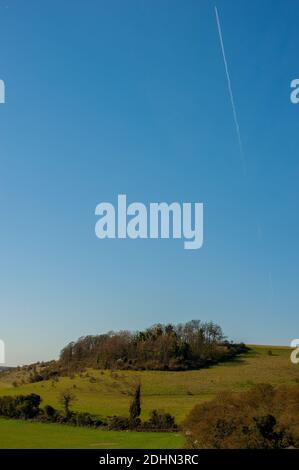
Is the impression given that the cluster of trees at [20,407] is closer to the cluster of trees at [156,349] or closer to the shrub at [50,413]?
the shrub at [50,413]

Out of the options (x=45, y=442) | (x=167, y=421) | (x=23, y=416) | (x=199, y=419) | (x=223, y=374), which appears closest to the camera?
(x=199, y=419)

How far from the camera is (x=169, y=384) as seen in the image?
65.1 metres

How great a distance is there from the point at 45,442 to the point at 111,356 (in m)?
31.8

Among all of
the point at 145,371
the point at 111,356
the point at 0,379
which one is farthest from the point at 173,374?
the point at 0,379

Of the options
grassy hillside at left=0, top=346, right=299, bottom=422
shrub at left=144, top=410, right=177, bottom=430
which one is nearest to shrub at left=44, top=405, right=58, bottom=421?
grassy hillside at left=0, top=346, right=299, bottom=422

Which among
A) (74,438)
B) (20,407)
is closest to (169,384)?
(20,407)

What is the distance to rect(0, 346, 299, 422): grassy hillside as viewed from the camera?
2319 inches

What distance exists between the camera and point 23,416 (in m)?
Answer: 56.5

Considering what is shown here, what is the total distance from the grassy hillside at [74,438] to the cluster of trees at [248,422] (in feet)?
17.1

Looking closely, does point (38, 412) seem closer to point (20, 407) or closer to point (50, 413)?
point (50, 413)

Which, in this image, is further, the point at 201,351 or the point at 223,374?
the point at 201,351

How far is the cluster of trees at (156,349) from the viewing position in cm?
7194

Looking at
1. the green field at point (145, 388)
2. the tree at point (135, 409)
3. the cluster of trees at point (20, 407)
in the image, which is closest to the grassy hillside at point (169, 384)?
the green field at point (145, 388)

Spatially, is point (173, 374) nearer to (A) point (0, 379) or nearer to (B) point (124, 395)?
(B) point (124, 395)
